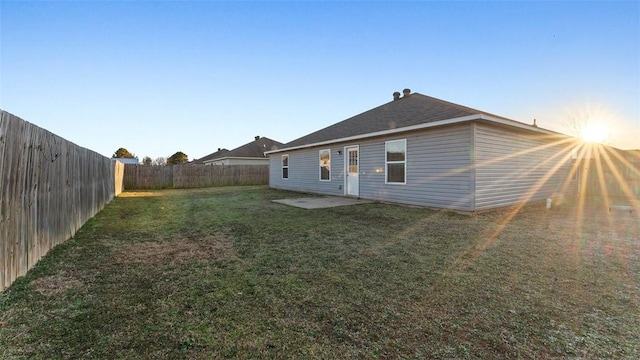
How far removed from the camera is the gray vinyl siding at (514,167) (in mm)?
7402

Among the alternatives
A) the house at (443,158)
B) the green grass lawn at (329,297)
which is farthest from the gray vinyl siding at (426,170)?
the green grass lawn at (329,297)

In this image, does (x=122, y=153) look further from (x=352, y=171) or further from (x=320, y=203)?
(x=320, y=203)

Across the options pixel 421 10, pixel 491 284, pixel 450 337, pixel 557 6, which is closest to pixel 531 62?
pixel 557 6

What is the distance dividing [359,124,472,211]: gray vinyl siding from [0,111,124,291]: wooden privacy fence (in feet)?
26.7

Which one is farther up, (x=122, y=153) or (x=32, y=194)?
(x=122, y=153)

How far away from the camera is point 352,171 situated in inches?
439

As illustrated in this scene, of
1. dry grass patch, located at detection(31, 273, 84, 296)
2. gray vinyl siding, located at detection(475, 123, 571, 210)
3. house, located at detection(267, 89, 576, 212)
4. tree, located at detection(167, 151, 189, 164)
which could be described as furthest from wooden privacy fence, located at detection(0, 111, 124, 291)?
tree, located at detection(167, 151, 189, 164)

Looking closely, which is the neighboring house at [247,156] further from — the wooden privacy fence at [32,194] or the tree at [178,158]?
the wooden privacy fence at [32,194]

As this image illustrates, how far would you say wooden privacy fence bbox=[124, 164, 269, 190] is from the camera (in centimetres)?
1891

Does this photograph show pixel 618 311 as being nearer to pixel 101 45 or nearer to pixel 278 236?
pixel 278 236

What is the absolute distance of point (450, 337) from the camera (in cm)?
198

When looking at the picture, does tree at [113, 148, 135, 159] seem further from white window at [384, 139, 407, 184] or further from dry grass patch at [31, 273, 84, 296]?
dry grass patch at [31, 273, 84, 296]

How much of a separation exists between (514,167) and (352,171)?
5.38m

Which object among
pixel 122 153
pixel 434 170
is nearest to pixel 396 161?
pixel 434 170
